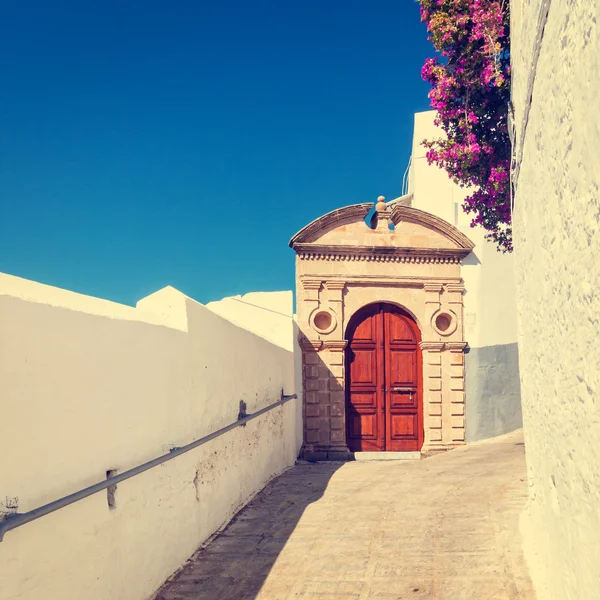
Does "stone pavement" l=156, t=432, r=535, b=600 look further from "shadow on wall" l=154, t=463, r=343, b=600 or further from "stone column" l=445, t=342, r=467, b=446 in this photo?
"stone column" l=445, t=342, r=467, b=446

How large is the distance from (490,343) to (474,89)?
5.20 m

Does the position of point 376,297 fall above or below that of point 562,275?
above

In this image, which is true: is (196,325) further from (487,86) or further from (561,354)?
(487,86)

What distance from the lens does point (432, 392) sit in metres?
11.3

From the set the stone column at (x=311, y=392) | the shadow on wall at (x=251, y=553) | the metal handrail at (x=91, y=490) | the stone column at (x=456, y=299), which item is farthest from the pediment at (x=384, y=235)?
the metal handrail at (x=91, y=490)

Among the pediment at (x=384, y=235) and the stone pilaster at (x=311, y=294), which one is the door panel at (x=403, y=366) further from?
the pediment at (x=384, y=235)

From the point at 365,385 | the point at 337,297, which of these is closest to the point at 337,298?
the point at 337,297

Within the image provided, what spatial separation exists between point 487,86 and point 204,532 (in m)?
5.55

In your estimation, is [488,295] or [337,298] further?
[488,295]

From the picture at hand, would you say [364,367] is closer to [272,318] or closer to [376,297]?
[376,297]

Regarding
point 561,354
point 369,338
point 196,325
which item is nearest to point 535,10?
point 561,354

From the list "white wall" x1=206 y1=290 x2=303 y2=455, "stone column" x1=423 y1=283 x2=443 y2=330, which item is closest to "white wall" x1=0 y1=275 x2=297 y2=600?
"white wall" x1=206 y1=290 x2=303 y2=455

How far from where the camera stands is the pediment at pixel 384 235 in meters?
11.3

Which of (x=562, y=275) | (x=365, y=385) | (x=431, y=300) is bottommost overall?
(x=365, y=385)
